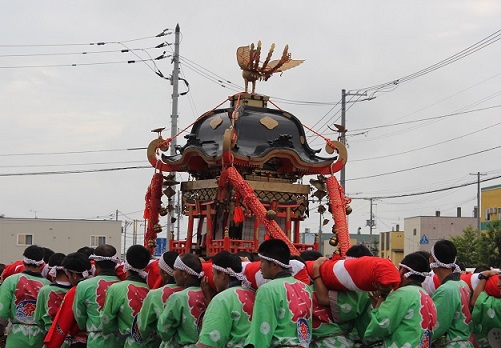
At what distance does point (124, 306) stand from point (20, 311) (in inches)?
98.2

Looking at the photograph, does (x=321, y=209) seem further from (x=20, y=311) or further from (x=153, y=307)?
(x=153, y=307)

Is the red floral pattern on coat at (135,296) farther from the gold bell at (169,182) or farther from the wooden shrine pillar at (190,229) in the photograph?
the gold bell at (169,182)

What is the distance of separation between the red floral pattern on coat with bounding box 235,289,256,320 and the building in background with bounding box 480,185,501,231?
41263mm

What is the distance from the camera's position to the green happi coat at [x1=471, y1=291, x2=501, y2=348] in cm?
785

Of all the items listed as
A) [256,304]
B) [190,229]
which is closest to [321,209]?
[190,229]

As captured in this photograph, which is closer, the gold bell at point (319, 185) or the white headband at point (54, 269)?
the white headband at point (54, 269)

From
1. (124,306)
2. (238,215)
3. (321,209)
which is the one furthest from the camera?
(321,209)

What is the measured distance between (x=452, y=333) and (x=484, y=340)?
75 centimetres

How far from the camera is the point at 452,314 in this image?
752 cm

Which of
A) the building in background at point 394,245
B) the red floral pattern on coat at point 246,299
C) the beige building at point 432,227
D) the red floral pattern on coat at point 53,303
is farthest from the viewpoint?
the building in background at point 394,245

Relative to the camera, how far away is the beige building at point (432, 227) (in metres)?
58.2

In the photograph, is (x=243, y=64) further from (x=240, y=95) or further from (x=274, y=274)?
(x=274, y=274)

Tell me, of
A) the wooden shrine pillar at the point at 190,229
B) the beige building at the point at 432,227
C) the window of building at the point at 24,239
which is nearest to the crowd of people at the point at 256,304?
the wooden shrine pillar at the point at 190,229

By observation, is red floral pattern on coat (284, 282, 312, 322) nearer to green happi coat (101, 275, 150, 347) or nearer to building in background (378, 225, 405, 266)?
green happi coat (101, 275, 150, 347)
